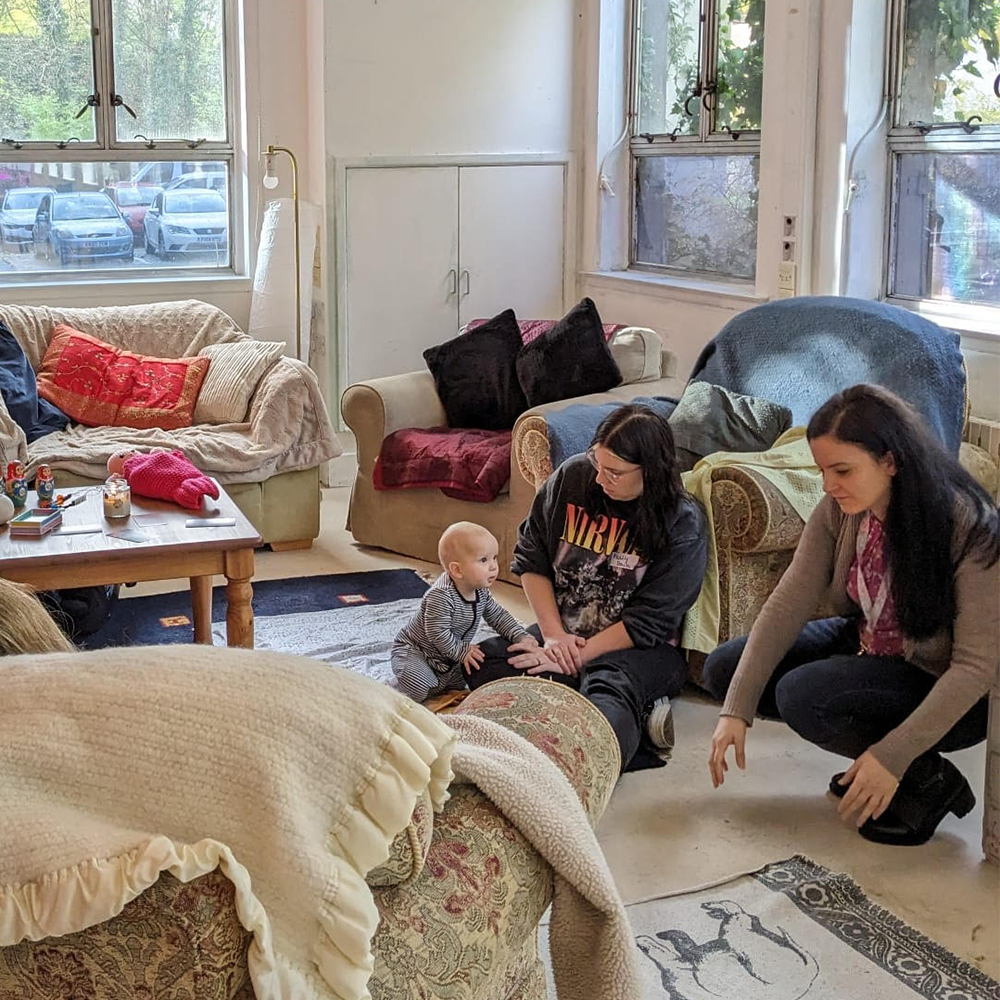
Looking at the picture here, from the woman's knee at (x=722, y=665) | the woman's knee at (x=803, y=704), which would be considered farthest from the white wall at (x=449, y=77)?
the woman's knee at (x=803, y=704)

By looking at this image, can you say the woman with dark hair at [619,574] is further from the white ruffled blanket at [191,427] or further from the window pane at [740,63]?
the window pane at [740,63]

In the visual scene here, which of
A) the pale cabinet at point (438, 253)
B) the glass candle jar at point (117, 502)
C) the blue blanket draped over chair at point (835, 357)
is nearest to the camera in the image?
the glass candle jar at point (117, 502)

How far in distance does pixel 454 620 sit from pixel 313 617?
0.93 m


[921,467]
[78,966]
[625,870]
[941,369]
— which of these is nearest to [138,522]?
[625,870]

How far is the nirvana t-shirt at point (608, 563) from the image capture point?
123 inches

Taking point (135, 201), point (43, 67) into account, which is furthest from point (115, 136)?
point (43, 67)

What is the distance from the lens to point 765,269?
5.00 m

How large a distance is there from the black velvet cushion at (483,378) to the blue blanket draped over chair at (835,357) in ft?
2.49

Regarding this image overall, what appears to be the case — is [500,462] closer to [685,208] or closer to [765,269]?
[765,269]

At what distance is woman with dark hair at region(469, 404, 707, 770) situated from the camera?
9.96 feet

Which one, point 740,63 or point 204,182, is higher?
point 740,63

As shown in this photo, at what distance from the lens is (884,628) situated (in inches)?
111

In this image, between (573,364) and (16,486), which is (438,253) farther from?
(16,486)

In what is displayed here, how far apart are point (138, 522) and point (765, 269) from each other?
8.42 feet
